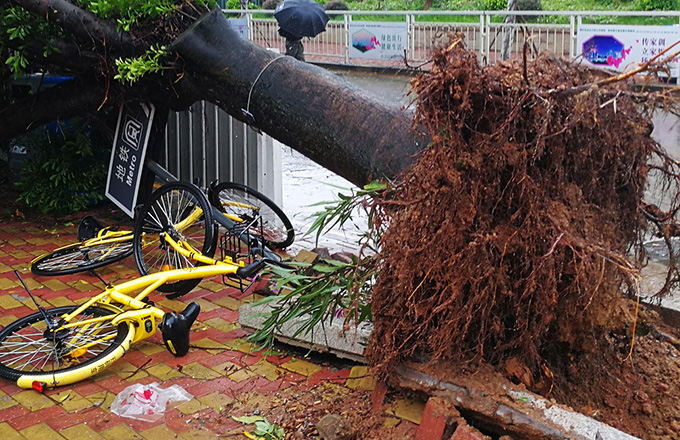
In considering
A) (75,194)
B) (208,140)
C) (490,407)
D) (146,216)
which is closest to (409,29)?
(208,140)

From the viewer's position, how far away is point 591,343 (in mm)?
2963

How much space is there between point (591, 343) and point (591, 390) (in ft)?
0.95

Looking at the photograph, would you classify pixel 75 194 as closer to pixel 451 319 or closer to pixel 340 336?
pixel 340 336

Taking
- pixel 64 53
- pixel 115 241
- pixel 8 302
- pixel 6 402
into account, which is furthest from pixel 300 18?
pixel 6 402

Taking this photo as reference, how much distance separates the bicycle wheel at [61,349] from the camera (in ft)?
12.1

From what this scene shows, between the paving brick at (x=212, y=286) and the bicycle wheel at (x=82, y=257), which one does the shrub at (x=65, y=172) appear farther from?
the paving brick at (x=212, y=286)

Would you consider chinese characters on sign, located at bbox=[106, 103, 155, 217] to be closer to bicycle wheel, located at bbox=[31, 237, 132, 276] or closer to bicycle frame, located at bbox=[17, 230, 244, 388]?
bicycle wheel, located at bbox=[31, 237, 132, 276]

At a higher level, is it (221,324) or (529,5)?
(529,5)

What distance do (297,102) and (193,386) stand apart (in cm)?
199

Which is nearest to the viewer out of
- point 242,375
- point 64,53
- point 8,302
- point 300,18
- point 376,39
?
point 242,375

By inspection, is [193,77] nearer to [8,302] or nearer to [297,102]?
[297,102]

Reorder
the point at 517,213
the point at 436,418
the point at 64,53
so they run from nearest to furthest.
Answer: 1. the point at 517,213
2. the point at 436,418
3. the point at 64,53

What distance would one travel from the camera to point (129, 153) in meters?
5.93

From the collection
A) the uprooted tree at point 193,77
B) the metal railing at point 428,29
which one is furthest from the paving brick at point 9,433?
the metal railing at point 428,29
